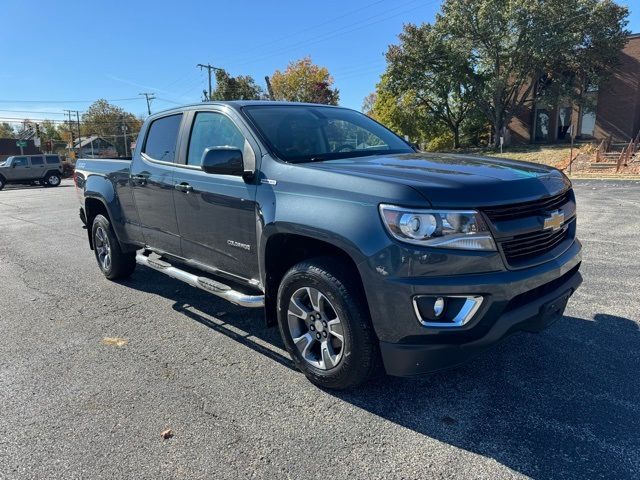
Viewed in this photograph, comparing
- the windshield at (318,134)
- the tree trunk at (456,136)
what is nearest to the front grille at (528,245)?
the windshield at (318,134)

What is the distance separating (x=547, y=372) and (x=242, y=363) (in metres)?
2.18

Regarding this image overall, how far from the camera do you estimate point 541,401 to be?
9.56 ft

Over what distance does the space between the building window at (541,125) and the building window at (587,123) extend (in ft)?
8.36

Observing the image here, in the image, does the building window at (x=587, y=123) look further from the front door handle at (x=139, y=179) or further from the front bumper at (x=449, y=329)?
the front bumper at (x=449, y=329)

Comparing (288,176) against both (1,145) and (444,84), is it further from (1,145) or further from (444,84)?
(1,145)

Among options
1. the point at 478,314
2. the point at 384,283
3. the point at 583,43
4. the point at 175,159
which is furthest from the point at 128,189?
the point at 583,43

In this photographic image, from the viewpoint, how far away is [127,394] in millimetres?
3174

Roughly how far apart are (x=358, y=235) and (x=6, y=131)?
13365cm

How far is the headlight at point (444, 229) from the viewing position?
2475 mm

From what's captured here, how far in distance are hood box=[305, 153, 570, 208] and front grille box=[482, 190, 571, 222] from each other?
3 centimetres

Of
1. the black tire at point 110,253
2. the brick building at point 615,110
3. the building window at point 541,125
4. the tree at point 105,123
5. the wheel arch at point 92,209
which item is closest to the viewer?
the black tire at point 110,253

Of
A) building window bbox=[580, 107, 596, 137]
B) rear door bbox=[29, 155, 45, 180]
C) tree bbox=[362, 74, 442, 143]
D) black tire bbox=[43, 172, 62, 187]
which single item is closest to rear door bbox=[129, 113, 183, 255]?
rear door bbox=[29, 155, 45, 180]

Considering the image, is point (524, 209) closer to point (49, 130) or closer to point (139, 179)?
point (139, 179)

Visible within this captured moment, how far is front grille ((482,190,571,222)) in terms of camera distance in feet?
8.43
